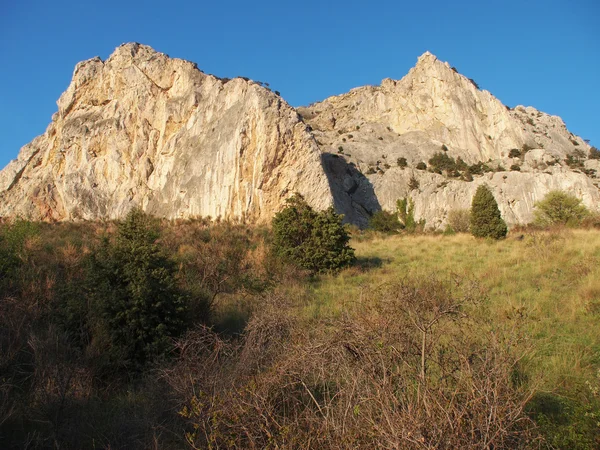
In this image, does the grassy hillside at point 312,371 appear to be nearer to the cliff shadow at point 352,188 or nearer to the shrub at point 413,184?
the cliff shadow at point 352,188

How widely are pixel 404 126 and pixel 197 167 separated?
30.4m

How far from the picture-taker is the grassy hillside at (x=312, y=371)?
2.35m

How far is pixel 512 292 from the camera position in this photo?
7484 millimetres

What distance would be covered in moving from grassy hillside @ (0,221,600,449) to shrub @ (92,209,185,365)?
0.22 feet

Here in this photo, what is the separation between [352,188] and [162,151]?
18.0 meters

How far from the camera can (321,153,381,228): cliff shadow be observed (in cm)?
3528

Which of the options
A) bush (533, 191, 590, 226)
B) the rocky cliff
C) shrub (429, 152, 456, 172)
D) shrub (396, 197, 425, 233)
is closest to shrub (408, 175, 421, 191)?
the rocky cliff

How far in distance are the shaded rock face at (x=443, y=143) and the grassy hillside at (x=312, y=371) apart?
3032cm

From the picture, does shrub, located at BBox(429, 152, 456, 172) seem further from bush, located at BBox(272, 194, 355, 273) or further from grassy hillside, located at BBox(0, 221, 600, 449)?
grassy hillside, located at BBox(0, 221, 600, 449)

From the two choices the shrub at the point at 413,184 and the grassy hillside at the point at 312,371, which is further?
the shrub at the point at 413,184

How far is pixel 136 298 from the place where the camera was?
5430 millimetres

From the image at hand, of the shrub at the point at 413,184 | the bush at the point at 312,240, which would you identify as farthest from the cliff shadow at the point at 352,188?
the bush at the point at 312,240

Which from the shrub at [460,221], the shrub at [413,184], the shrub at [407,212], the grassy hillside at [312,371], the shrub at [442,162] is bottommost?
the grassy hillside at [312,371]

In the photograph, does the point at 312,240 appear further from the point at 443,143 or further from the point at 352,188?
the point at 443,143
